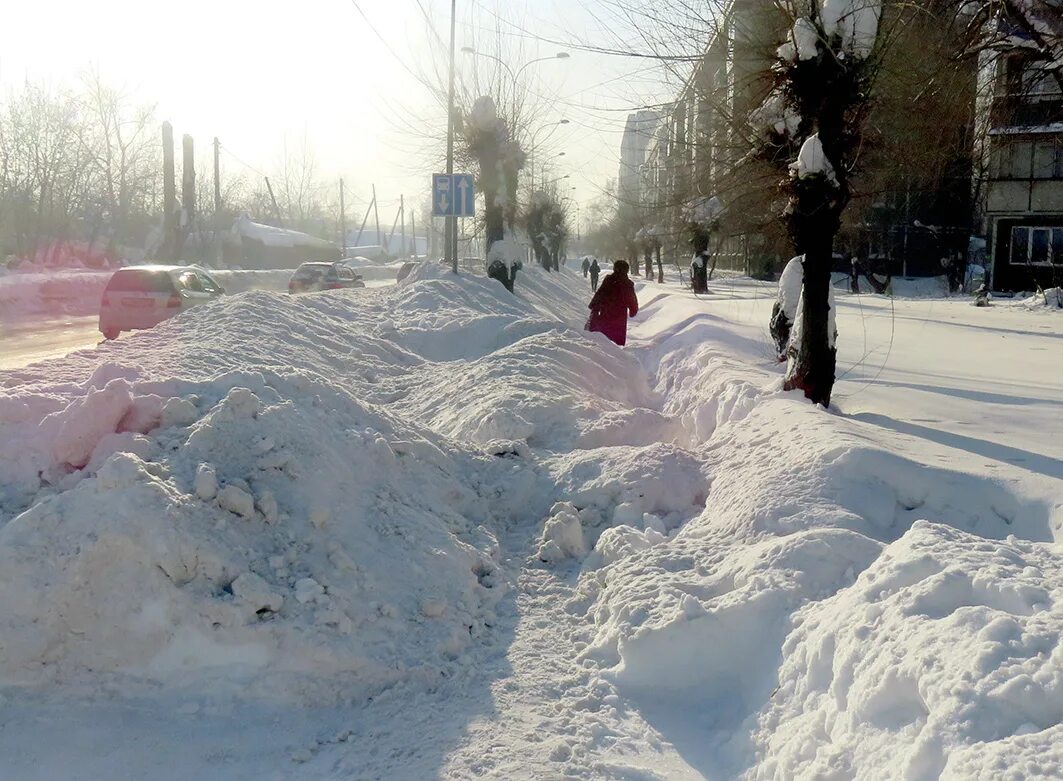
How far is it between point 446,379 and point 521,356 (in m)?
0.88

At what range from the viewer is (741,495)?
5.33 metres

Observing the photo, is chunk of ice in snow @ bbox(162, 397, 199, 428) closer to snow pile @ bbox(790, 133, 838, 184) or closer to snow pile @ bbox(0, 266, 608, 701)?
snow pile @ bbox(0, 266, 608, 701)

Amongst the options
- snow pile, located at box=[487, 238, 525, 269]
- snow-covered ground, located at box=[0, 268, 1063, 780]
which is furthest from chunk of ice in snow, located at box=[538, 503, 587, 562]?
snow pile, located at box=[487, 238, 525, 269]

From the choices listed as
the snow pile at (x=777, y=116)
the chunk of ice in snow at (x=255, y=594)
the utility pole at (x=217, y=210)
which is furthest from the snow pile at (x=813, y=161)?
the utility pole at (x=217, y=210)

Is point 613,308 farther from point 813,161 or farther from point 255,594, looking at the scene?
point 255,594

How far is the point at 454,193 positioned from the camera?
56.7ft

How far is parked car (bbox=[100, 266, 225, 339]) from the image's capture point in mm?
15992

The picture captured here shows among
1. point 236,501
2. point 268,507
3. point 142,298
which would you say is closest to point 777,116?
point 268,507

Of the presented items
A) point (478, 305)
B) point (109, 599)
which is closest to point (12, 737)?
point (109, 599)

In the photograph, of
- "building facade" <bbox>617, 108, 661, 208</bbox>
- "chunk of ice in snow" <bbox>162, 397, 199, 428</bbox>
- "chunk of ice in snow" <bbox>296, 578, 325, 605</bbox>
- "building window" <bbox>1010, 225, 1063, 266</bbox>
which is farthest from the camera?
"building window" <bbox>1010, 225, 1063, 266</bbox>

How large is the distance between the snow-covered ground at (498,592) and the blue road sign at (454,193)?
10915mm

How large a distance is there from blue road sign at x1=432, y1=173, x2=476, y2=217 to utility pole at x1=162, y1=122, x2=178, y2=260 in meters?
25.7

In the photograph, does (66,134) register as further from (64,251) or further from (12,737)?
(12,737)

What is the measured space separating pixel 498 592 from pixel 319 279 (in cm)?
2500
